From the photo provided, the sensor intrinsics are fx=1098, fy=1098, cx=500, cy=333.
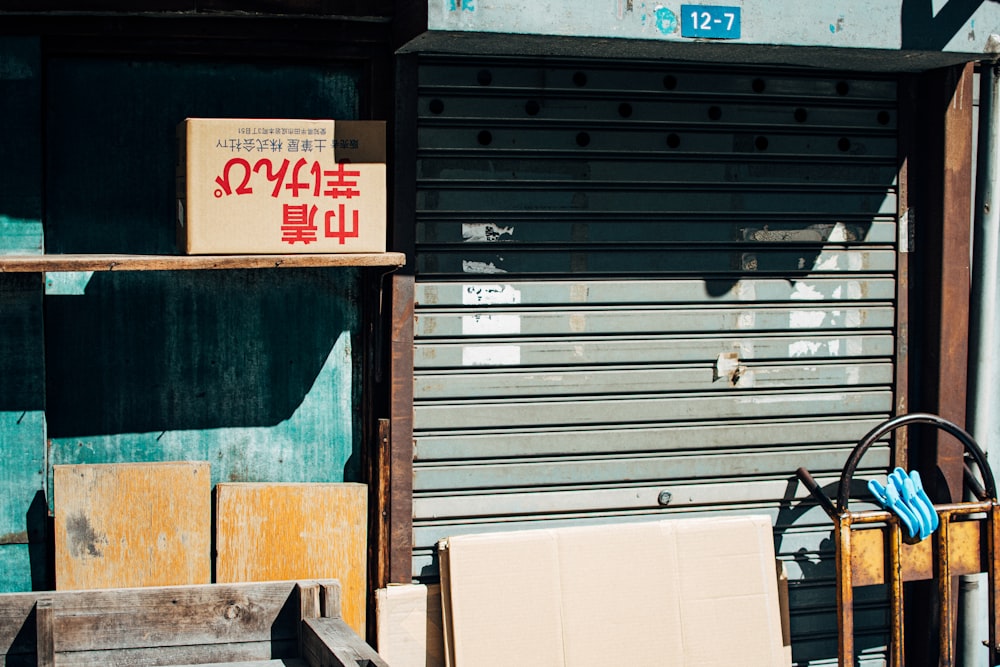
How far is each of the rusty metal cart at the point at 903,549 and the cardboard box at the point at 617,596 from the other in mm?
456

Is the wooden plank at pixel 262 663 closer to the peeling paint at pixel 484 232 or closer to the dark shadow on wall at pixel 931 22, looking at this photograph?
the peeling paint at pixel 484 232

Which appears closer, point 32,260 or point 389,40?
point 32,260

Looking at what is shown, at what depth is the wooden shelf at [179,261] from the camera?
4930mm

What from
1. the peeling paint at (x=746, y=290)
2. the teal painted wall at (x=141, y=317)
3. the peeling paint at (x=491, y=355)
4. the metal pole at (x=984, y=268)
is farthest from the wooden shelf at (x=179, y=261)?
the metal pole at (x=984, y=268)

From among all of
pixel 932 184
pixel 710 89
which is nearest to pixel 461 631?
pixel 710 89

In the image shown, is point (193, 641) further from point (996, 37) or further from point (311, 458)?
point (996, 37)

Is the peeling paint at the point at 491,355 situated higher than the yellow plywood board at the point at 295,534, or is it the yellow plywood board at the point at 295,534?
the peeling paint at the point at 491,355

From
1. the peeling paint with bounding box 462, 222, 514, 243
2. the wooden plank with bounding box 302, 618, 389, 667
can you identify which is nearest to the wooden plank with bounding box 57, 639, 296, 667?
the wooden plank with bounding box 302, 618, 389, 667

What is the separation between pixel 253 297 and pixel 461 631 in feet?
6.79

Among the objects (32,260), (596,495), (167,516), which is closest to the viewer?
(32,260)

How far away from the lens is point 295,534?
18.9 feet

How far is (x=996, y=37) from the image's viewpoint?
5840mm

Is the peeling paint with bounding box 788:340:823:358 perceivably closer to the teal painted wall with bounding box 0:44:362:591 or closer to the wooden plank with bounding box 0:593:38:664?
the teal painted wall with bounding box 0:44:362:591

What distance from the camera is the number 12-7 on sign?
553 cm
